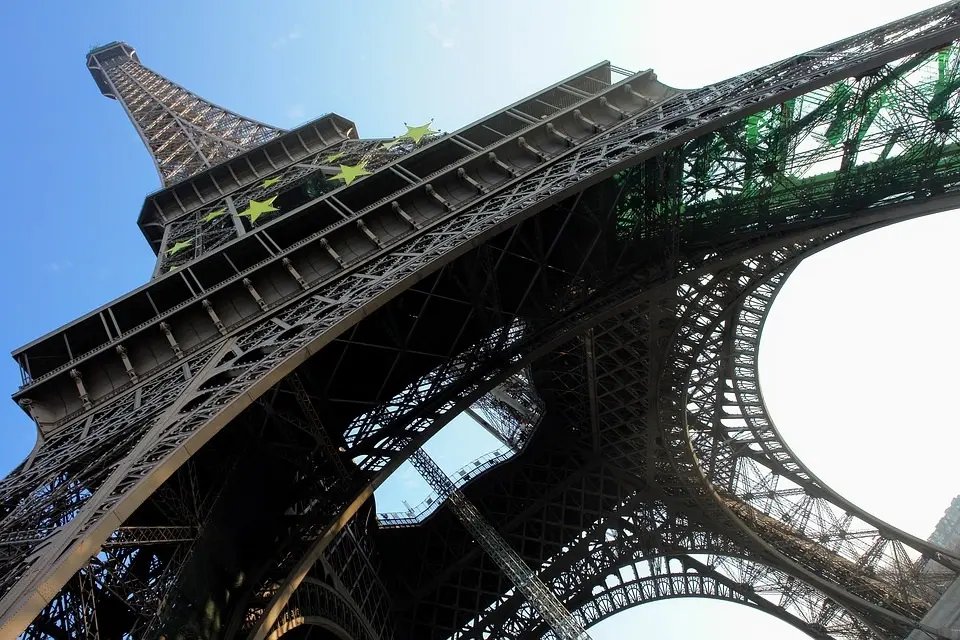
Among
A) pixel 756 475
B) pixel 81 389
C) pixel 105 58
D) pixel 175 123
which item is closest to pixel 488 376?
pixel 81 389

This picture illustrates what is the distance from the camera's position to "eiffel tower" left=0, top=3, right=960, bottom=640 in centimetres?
1224

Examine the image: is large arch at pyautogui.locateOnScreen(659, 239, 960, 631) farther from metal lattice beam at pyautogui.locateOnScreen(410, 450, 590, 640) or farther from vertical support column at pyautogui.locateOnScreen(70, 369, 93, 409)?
vertical support column at pyautogui.locateOnScreen(70, 369, 93, 409)

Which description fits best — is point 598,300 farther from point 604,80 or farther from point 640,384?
point 604,80

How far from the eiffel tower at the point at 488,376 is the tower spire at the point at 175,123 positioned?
5615mm

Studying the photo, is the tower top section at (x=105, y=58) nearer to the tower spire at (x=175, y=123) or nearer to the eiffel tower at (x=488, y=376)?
the tower spire at (x=175, y=123)

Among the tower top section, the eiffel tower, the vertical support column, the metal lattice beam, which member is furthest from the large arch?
the tower top section

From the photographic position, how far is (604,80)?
2312 centimetres

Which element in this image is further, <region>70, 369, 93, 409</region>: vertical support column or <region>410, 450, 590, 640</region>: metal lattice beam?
<region>410, 450, 590, 640</region>: metal lattice beam

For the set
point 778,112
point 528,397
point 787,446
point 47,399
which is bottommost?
point 787,446

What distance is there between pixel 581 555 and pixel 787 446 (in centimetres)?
820

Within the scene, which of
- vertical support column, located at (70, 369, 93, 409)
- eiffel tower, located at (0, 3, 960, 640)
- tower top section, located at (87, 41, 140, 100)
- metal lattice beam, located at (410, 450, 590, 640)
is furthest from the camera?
tower top section, located at (87, 41, 140, 100)

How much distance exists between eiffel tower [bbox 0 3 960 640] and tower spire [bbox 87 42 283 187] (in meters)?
5.61

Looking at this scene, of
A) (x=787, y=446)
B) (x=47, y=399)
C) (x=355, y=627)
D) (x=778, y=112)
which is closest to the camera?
(x=47, y=399)

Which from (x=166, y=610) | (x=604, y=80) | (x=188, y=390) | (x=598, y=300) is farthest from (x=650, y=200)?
(x=166, y=610)
